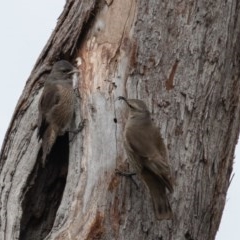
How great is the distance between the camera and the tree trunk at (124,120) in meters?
7.95

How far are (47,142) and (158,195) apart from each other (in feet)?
3.78

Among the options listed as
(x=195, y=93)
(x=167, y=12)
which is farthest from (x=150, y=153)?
(x=167, y=12)

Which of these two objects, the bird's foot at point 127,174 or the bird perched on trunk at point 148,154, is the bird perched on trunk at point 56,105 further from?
the bird's foot at point 127,174

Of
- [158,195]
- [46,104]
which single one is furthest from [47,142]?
[158,195]

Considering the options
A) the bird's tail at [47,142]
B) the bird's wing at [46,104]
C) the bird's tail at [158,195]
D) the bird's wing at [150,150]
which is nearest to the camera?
the bird's tail at [158,195]

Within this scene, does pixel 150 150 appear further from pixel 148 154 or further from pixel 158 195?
pixel 158 195

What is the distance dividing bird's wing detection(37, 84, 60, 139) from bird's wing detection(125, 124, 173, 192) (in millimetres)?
848

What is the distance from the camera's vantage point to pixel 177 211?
8.06 meters

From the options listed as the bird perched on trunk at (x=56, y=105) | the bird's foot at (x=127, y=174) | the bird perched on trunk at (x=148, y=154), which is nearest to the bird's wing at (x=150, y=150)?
the bird perched on trunk at (x=148, y=154)

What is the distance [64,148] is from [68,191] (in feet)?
2.58

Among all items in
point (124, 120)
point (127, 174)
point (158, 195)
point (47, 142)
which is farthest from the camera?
point (47, 142)

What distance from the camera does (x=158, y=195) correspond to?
7.85 meters

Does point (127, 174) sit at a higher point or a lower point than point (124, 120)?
lower

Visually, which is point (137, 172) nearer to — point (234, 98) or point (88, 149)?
point (88, 149)
